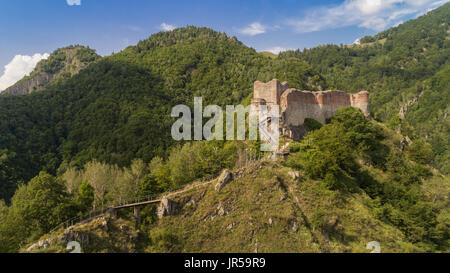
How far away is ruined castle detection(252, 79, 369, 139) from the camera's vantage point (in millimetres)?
43750

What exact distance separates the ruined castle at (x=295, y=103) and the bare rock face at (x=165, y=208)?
76.5ft

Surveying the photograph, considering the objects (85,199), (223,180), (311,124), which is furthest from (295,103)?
(85,199)

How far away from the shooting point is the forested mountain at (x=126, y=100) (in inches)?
3378

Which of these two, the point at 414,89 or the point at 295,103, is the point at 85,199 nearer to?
the point at 295,103

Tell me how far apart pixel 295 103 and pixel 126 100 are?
90.0 meters

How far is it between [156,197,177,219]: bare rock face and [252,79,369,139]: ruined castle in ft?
76.5

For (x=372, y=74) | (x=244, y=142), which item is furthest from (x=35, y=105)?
(x=372, y=74)

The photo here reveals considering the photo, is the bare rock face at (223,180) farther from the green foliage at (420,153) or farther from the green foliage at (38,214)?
the green foliage at (420,153)

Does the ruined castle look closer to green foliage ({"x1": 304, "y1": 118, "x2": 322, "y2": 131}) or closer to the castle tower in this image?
the castle tower

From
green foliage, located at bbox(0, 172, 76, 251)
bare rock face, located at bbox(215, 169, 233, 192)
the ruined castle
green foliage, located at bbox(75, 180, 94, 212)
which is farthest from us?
the ruined castle

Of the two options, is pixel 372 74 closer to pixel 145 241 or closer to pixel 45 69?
pixel 145 241

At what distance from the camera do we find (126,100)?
114 m

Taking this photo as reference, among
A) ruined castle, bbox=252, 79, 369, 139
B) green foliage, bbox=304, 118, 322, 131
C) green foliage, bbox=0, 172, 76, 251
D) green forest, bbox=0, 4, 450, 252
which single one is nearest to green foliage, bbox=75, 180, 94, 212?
green forest, bbox=0, 4, 450, 252
